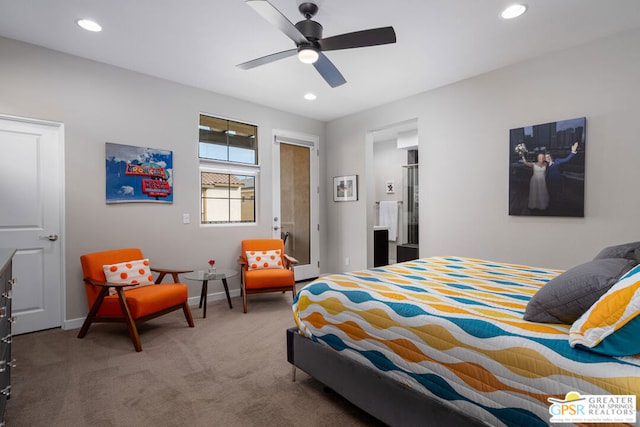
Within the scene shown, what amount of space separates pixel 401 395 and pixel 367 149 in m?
4.02

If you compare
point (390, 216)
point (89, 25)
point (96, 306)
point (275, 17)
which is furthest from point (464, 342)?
point (390, 216)

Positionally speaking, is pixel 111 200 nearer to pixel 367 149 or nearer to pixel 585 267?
pixel 367 149

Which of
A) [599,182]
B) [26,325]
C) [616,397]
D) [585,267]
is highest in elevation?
[599,182]

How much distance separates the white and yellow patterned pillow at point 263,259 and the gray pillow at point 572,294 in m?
3.23

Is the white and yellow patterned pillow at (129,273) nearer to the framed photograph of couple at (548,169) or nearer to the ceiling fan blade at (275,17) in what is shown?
the ceiling fan blade at (275,17)

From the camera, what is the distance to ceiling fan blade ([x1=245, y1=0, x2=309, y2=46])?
1881 millimetres

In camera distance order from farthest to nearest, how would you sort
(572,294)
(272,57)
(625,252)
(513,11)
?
1. (272,57)
2. (513,11)
3. (625,252)
4. (572,294)

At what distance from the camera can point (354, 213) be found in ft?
17.0

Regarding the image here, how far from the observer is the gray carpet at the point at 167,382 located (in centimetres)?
182

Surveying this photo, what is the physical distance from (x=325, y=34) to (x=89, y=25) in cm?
207

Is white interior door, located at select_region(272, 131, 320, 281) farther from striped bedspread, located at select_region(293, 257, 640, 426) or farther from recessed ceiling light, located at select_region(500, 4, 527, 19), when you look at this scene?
recessed ceiling light, located at select_region(500, 4, 527, 19)

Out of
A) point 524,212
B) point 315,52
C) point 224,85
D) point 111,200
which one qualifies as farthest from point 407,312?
point 224,85

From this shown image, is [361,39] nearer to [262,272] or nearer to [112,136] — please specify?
[262,272]

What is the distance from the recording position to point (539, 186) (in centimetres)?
321
